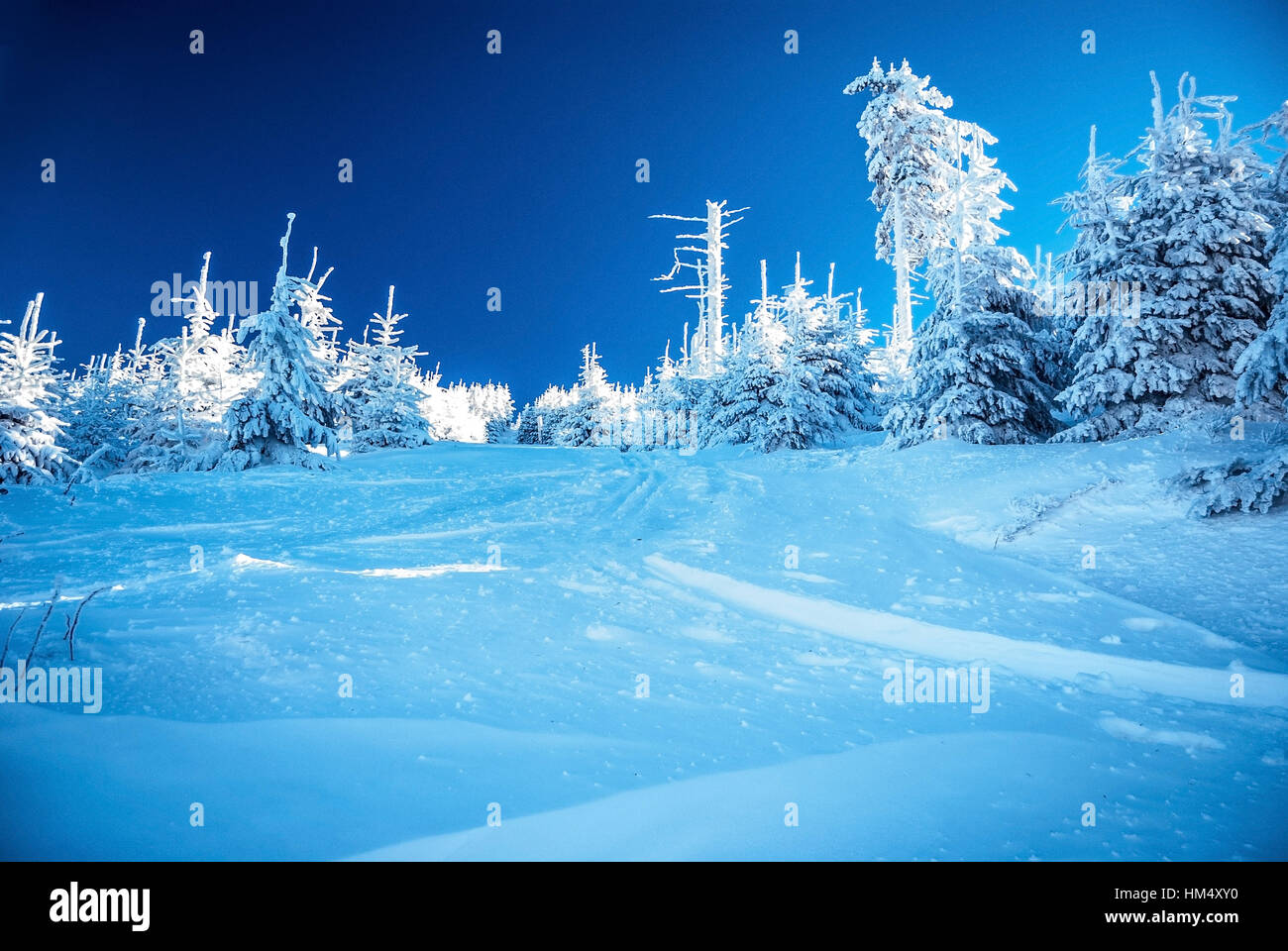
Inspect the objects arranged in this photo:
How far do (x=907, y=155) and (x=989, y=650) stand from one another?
24.7 meters

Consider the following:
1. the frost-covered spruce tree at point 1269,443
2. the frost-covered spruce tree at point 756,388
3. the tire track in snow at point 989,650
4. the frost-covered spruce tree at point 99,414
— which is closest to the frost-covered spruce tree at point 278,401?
the frost-covered spruce tree at point 99,414

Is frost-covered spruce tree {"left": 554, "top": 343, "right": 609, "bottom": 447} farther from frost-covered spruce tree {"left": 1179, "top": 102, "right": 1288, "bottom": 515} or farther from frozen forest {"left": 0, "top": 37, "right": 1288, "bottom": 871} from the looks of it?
frost-covered spruce tree {"left": 1179, "top": 102, "right": 1288, "bottom": 515}

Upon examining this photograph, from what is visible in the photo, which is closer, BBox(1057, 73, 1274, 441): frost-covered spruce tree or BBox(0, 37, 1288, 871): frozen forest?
BBox(0, 37, 1288, 871): frozen forest

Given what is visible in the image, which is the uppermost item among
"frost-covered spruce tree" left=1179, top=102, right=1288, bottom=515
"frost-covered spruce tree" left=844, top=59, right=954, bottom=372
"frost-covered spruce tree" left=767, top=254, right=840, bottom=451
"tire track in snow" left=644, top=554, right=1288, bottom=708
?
"frost-covered spruce tree" left=844, top=59, right=954, bottom=372

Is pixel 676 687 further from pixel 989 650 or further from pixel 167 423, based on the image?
pixel 167 423

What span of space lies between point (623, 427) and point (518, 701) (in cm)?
3755

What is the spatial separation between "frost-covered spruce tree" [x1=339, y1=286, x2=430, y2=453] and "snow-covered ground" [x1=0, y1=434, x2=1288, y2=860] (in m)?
17.5

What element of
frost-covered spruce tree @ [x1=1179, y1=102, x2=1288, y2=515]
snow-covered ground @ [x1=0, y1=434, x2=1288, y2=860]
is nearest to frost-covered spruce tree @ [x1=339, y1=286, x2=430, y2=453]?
snow-covered ground @ [x1=0, y1=434, x2=1288, y2=860]

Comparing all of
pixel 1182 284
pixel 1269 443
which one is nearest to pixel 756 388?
pixel 1182 284

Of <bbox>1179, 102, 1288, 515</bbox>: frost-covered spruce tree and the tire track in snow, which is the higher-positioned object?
<bbox>1179, 102, 1288, 515</bbox>: frost-covered spruce tree

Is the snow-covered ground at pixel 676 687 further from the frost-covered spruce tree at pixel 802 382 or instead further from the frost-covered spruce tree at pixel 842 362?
the frost-covered spruce tree at pixel 842 362

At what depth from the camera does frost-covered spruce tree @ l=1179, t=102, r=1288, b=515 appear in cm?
738
